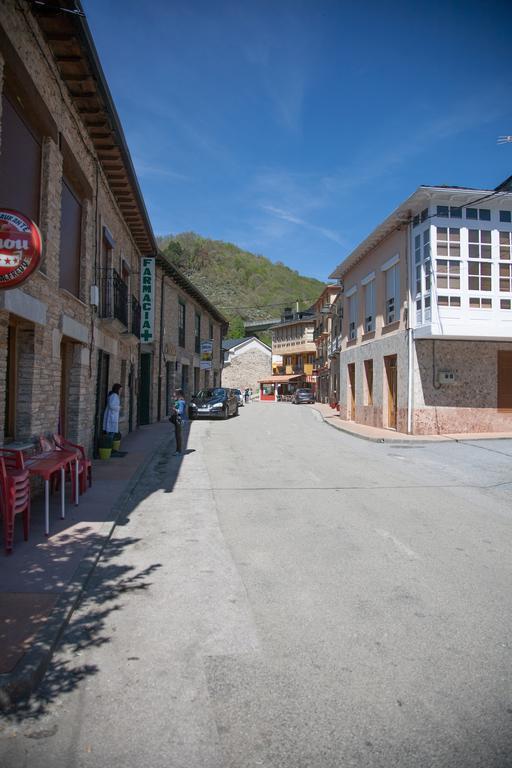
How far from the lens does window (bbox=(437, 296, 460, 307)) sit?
54.8ft

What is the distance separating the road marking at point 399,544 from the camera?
18.1ft

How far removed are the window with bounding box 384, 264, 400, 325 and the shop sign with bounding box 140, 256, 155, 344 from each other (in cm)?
846

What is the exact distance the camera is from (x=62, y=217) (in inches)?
376

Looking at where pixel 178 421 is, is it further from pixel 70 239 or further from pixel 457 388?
pixel 457 388

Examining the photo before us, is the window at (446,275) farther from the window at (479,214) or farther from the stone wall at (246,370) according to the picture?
the stone wall at (246,370)

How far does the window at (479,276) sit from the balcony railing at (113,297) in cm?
1042

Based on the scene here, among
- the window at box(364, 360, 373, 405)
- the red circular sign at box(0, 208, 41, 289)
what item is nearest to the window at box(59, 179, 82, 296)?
the red circular sign at box(0, 208, 41, 289)

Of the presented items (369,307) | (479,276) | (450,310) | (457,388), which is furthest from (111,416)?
(369,307)

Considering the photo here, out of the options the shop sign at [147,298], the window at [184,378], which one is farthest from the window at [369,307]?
the window at [184,378]

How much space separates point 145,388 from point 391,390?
384 inches

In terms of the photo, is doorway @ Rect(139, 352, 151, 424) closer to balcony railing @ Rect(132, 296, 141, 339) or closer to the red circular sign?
balcony railing @ Rect(132, 296, 141, 339)

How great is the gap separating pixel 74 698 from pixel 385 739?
167 cm

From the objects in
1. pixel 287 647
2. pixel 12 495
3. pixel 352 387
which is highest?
pixel 352 387

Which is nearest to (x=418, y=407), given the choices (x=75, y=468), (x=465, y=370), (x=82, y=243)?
(x=465, y=370)
